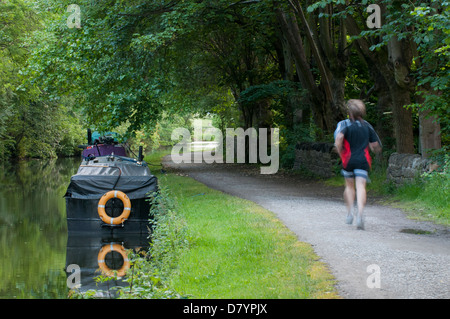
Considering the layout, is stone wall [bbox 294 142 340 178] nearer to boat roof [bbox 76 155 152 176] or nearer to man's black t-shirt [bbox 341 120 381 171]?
boat roof [bbox 76 155 152 176]

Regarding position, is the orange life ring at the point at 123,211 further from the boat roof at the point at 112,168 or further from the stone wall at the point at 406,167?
the stone wall at the point at 406,167

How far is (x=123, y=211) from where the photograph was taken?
15.8 meters

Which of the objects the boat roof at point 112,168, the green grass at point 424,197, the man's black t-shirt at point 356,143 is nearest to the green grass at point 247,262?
the man's black t-shirt at point 356,143

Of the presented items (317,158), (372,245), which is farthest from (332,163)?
(372,245)

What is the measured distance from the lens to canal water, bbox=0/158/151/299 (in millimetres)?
10617

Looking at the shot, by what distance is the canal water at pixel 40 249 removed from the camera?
10.6 metres

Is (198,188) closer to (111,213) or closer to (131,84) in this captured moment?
(111,213)

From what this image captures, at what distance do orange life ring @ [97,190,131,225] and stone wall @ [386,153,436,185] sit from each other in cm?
721

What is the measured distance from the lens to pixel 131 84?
73.7 ft

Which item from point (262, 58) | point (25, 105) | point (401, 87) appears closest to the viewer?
point (401, 87)

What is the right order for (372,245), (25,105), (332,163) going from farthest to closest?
1. (25,105)
2. (332,163)
3. (372,245)

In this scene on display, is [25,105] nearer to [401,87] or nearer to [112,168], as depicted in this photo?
[112,168]

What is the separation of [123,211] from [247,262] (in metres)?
8.44

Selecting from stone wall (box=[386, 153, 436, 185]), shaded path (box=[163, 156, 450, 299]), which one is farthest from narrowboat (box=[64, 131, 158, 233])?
stone wall (box=[386, 153, 436, 185])
